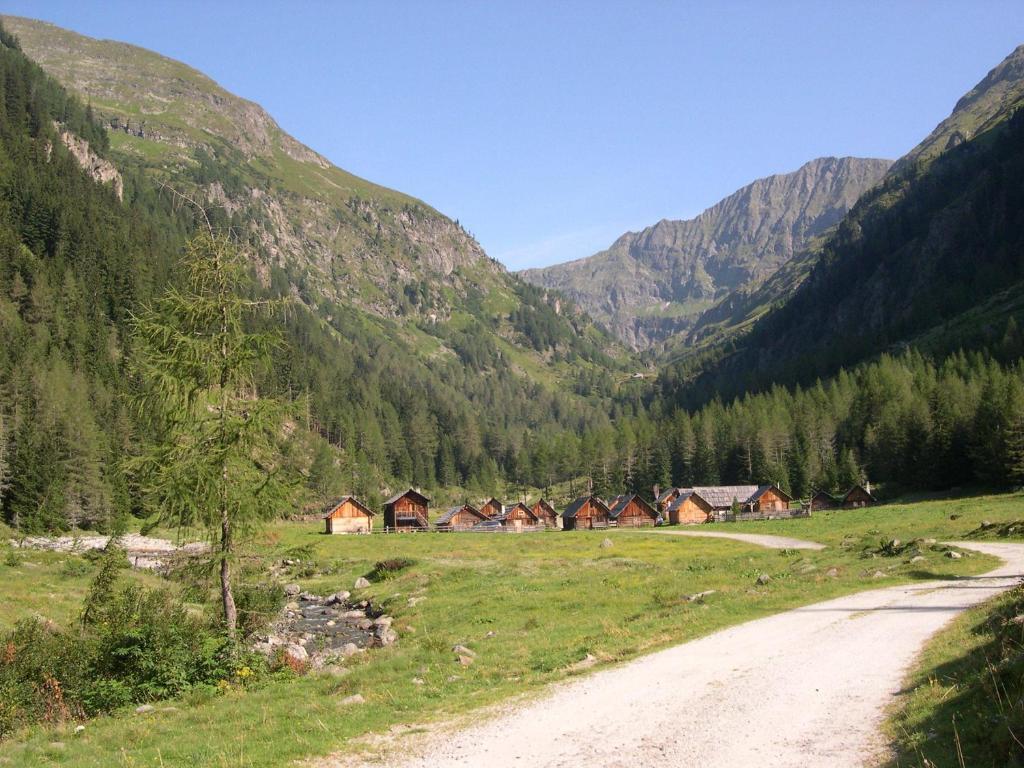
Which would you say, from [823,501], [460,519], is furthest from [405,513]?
[823,501]

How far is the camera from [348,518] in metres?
111

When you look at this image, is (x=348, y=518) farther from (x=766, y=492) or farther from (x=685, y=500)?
(x=766, y=492)

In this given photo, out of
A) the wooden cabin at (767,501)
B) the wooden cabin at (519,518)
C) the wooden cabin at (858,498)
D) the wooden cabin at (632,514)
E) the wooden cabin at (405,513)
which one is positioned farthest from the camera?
the wooden cabin at (405,513)

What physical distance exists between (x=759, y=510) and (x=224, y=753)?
113m

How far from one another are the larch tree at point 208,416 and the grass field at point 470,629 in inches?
71.1

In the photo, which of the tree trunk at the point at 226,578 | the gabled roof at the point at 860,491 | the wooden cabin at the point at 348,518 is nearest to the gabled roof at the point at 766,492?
the gabled roof at the point at 860,491

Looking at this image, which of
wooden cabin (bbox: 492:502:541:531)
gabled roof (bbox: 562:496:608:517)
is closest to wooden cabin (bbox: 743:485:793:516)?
gabled roof (bbox: 562:496:608:517)

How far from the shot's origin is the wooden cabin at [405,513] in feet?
387

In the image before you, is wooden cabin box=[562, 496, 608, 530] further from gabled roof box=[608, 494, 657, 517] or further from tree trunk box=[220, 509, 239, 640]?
tree trunk box=[220, 509, 239, 640]

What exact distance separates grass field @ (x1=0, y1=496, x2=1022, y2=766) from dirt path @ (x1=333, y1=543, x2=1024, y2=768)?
5.56 feet

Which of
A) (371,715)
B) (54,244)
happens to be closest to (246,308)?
(371,715)

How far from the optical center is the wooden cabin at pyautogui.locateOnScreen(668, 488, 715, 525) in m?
114

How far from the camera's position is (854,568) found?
33812mm

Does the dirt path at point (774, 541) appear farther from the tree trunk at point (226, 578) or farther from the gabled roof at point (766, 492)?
the tree trunk at point (226, 578)
